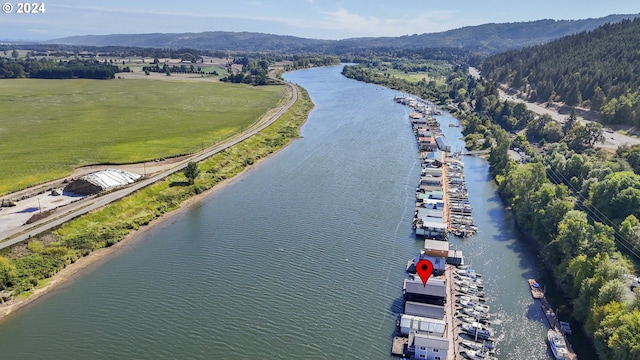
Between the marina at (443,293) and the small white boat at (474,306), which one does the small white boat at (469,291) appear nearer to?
the marina at (443,293)

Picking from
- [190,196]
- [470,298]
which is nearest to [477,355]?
[470,298]

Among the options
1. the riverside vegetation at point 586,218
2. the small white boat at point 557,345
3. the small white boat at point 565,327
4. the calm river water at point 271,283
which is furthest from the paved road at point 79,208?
the small white boat at point 565,327

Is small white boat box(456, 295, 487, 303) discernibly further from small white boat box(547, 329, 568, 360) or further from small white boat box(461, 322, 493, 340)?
small white boat box(547, 329, 568, 360)

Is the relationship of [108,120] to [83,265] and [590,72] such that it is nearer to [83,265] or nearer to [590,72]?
[83,265]

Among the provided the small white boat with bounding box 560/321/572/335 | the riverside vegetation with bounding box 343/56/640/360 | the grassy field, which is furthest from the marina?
the grassy field

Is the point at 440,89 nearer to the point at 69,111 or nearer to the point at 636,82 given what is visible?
the point at 636,82
